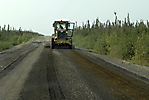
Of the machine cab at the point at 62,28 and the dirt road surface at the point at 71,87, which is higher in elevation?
the machine cab at the point at 62,28

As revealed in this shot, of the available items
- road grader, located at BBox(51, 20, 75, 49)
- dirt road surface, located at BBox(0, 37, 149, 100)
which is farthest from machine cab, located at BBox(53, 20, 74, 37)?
dirt road surface, located at BBox(0, 37, 149, 100)

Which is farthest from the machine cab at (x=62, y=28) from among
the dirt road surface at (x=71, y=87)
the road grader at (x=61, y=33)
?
the dirt road surface at (x=71, y=87)

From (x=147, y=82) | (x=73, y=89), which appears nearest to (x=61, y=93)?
(x=73, y=89)

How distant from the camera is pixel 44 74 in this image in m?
9.51

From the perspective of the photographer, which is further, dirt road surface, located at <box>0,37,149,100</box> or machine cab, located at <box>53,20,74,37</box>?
machine cab, located at <box>53,20,74,37</box>

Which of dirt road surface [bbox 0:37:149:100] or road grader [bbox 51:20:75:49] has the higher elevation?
road grader [bbox 51:20:75:49]

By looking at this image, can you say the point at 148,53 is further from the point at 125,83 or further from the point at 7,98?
the point at 7,98

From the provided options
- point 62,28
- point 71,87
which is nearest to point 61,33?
point 62,28

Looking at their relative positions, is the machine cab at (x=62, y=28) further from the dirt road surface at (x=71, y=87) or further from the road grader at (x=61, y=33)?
the dirt road surface at (x=71, y=87)

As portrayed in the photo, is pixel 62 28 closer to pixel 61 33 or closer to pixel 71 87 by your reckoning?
pixel 61 33

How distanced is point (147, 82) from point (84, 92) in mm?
2936

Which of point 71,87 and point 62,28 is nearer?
point 71,87

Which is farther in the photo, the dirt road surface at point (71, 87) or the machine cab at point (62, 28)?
the machine cab at point (62, 28)

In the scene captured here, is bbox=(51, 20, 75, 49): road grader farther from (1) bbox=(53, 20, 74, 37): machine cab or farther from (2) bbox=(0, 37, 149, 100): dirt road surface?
(2) bbox=(0, 37, 149, 100): dirt road surface
